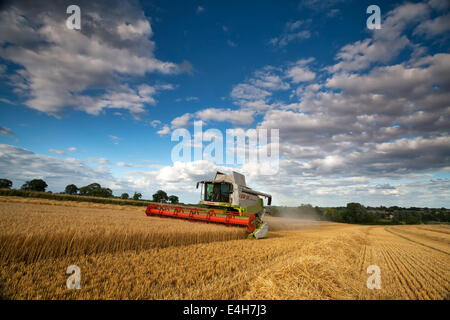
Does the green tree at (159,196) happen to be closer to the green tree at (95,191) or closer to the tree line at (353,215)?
the green tree at (95,191)

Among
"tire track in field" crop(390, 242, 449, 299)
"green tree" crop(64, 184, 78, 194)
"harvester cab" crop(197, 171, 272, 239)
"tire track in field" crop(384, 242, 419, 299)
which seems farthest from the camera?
"green tree" crop(64, 184, 78, 194)

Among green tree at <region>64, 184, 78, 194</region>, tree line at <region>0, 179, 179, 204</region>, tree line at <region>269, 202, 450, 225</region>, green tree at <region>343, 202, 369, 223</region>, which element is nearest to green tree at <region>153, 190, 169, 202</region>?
tree line at <region>0, 179, 179, 204</region>

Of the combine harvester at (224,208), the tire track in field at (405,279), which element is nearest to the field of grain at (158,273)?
the tire track in field at (405,279)

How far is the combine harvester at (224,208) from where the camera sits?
9188mm

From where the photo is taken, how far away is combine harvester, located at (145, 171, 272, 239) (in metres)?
9.19

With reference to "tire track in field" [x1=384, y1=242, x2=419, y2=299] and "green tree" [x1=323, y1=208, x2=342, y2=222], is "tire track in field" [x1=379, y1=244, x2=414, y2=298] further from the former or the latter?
Result: "green tree" [x1=323, y1=208, x2=342, y2=222]

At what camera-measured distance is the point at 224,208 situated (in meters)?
11.6

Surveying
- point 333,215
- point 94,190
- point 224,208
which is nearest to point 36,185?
point 94,190

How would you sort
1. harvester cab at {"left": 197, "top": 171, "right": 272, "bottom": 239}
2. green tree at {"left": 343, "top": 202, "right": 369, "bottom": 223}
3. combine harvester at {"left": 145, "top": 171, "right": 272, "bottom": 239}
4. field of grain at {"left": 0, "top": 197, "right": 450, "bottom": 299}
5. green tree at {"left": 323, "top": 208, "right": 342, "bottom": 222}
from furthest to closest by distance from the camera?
green tree at {"left": 323, "top": 208, "right": 342, "bottom": 222} → green tree at {"left": 343, "top": 202, "right": 369, "bottom": 223} → harvester cab at {"left": 197, "top": 171, "right": 272, "bottom": 239} → combine harvester at {"left": 145, "top": 171, "right": 272, "bottom": 239} → field of grain at {"left": 0, "top": 197, "right": 450, "bottom": 299}

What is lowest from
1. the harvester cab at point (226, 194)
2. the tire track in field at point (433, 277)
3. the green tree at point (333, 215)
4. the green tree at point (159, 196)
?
the green tree at point (333, 215)

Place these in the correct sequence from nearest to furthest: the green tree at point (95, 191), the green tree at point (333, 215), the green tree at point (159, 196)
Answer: the green tree at point (333, 215) < the green tree at point (159, 196) < the green tree at point (95, 191)

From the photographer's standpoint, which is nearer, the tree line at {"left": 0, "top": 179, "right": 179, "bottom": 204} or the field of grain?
the field of grain

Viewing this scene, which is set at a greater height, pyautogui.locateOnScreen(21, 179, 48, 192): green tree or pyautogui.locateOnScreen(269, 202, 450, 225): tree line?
pyautogui.locateOnScreen(21, 179, 48, 192): green tree

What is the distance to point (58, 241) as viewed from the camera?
402cm
